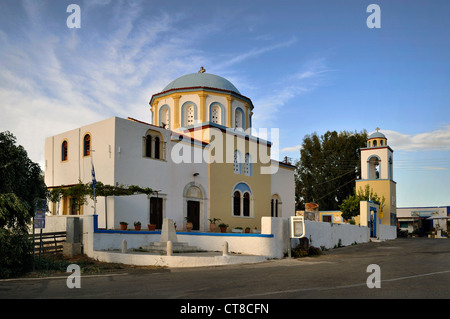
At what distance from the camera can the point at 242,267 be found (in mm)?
14922

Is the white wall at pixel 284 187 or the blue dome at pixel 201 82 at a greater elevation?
the blue dome at pixel 201 82

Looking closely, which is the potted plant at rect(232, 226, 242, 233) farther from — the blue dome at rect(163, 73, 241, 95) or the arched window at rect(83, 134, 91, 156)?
the arched window at rect(83, 134, 91, 156)

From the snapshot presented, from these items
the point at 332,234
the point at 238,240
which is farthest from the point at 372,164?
the point at 238,240

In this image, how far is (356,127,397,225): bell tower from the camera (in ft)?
137

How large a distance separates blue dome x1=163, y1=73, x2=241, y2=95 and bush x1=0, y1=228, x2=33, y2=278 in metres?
17.9

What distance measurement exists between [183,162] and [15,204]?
40.9 feet

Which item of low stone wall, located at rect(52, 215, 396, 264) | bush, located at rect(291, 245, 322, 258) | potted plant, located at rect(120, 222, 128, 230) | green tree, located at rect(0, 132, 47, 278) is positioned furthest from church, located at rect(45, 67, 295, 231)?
bush, located at rect(291, 245, 322, 258)

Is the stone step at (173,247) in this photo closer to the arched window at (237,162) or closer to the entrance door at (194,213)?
the entrance door at (194,213)

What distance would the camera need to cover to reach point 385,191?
137 ft

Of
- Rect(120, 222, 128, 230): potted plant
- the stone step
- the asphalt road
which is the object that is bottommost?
the stone step

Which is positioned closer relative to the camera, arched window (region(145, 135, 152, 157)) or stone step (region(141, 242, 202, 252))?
stone step (region(141, 242, 202, 252))

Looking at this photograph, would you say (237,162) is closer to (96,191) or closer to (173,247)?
(96,191)

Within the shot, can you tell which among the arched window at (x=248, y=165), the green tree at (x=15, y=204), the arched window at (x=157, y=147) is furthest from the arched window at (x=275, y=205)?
the green tree at (x=15, y=204)

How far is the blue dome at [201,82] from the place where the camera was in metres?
29.5
